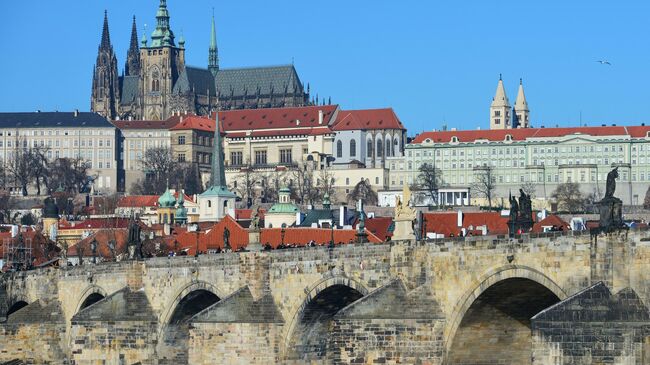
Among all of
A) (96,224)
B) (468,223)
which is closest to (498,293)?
(468,223)

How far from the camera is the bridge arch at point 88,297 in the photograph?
6181cm

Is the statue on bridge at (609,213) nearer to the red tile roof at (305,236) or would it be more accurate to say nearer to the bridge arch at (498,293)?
the bridge arch at (498,293)

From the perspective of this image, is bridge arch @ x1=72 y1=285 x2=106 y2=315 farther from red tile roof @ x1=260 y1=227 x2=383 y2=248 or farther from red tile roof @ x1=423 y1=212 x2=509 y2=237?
red tile roof @ x1=423 y1=212 x2=509 y2=237

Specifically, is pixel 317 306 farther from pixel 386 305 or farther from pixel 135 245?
pixel 135 245

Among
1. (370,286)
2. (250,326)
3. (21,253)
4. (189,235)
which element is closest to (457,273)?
(370,286)

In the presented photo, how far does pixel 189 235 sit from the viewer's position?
294ft

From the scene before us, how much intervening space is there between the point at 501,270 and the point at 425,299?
10.4ft

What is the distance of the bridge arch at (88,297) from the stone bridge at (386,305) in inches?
17.1

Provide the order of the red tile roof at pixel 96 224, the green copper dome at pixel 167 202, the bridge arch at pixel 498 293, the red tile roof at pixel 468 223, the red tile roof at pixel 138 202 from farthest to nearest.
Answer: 1. the red tile roof at pixel 138 202
2. the green copper dome at pixel 167 202
3. the red tile roof at pixel 96 224
4. the red tile roof at pixel 468 223
5. the bridge arch at pixel 498 293

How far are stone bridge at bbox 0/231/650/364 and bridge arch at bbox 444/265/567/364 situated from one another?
36 mm

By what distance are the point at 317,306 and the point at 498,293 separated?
9354mm

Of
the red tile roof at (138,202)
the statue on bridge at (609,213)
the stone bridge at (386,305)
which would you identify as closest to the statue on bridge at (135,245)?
the stone bridge at (386,305)

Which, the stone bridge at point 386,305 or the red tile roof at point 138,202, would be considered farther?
the red tile roof at point 138,202

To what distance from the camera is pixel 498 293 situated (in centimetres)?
3875
